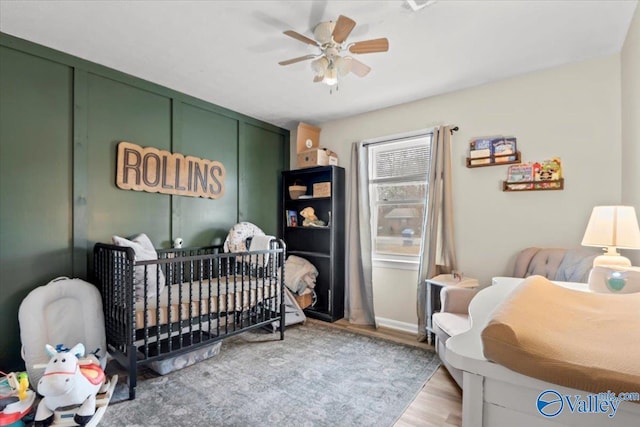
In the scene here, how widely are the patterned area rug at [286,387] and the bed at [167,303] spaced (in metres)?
0.19

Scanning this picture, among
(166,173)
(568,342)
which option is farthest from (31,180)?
(568,342)

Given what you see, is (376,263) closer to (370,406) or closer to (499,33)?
(370,406)

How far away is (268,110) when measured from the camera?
343cm

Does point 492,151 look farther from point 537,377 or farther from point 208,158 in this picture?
point 208,158

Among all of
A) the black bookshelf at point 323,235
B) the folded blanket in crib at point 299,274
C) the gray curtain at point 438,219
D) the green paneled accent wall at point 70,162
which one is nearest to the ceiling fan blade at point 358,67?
the gray curtain at point 438,219

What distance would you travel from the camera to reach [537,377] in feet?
2.04

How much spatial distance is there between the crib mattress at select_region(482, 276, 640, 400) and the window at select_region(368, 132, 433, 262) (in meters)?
2.32

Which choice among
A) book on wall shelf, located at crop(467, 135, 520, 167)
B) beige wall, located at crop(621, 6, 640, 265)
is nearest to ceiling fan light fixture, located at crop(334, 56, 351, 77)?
book on wall shelf, located at crop(467, 135, 520, 167)

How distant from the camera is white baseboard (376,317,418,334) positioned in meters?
3.14

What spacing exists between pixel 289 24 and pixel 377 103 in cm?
153

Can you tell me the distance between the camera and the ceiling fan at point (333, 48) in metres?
1.78

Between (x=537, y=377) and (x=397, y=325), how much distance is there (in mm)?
2791

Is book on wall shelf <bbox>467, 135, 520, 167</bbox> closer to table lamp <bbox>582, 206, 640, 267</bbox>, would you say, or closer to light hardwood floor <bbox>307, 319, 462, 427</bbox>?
table lamp <bbox>582, 206, 640, 267</bbox>

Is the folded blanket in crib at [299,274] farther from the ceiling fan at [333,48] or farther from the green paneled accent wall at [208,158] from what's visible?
the ceiling fan at [333,48]
